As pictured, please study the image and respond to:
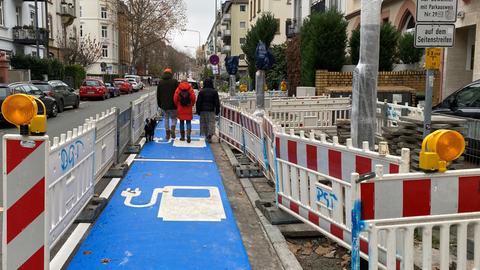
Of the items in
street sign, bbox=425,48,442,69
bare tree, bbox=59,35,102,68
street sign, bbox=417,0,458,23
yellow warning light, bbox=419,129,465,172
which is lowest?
yellow warning light, bbox=419,129,465,172

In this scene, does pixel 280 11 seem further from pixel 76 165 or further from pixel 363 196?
pixel 363 196

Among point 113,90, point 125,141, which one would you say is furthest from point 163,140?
point 113,90

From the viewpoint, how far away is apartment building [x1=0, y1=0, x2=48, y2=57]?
37156 millimetres

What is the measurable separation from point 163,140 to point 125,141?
2.61 m

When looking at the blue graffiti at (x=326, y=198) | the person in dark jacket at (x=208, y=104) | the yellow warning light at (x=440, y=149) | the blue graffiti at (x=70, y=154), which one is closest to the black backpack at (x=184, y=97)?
the person in dark jacket at (x=208, y=104)

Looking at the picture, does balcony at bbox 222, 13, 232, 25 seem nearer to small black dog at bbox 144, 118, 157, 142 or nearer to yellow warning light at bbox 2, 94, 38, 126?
small black dog at bbox 144, 118, 157, 142

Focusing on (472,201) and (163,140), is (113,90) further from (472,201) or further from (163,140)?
(472,201)

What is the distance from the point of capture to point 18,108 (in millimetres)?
3529

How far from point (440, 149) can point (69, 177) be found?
3.68 m

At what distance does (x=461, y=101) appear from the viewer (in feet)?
31.0

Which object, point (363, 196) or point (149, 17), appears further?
point (149, 17)

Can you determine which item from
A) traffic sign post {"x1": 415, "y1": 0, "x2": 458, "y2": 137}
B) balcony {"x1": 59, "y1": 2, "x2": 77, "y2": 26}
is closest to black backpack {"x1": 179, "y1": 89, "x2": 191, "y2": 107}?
traffic sign post {"x1": 415, "y1": 0, "x2": 458, "y2": 137}

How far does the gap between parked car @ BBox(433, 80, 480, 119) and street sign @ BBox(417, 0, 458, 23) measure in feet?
9.83

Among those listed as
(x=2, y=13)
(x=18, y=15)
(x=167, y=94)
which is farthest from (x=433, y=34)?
(x=18, y=15)
